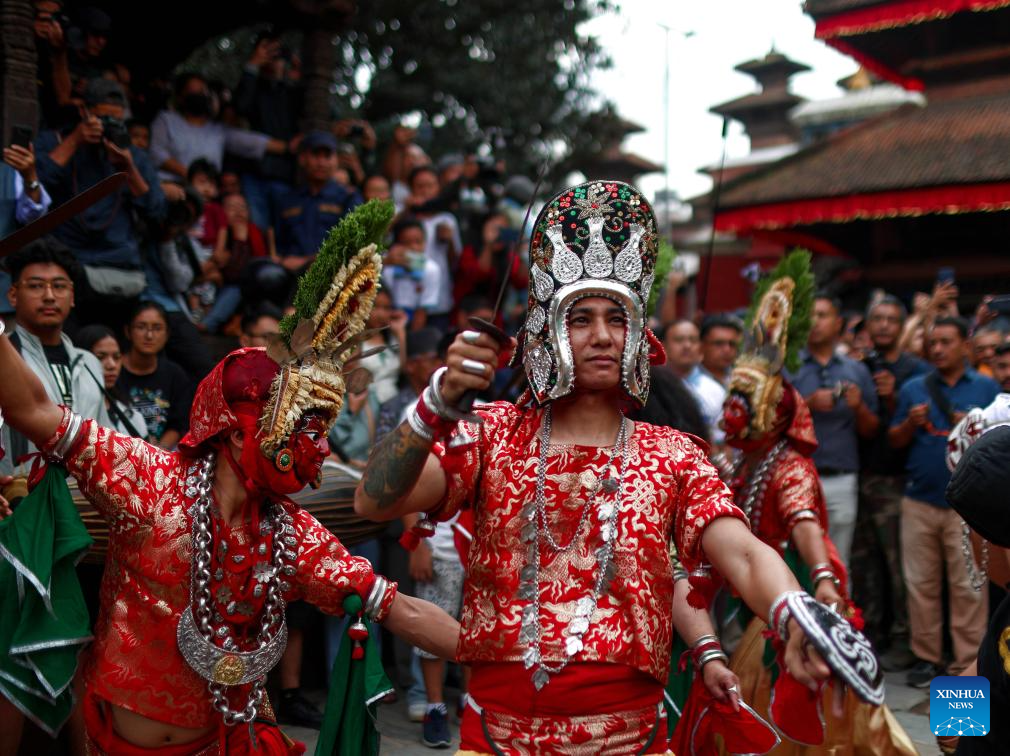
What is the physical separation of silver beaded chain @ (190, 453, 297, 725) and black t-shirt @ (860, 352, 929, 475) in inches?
205

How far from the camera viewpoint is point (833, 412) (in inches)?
274

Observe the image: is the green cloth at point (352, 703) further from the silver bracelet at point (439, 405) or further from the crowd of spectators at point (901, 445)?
the crowd of spectators at point (901, 445)

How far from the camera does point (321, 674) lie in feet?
19.9

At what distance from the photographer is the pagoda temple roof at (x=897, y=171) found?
1264 centimetres

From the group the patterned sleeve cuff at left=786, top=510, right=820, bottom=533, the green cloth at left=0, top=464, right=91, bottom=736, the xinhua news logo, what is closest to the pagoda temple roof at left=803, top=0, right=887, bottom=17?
the patterned sleeve cuff at left=786, top=510, right=820, bottom=533

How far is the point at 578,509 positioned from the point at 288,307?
417 centimetres

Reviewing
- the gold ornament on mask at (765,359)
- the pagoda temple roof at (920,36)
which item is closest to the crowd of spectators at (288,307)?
the gold ornament on mask at (765,359)

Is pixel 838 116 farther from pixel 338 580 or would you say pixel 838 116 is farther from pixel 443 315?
pixel 338 580

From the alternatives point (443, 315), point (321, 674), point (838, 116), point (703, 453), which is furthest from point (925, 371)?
point (838, 116)

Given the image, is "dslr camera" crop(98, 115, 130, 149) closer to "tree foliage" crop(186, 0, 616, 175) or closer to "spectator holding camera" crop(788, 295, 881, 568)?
"spectator holding camera" crop(788, 295, 881, 568)

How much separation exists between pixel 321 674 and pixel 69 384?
2391 millimetres

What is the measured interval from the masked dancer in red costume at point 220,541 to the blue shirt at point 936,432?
189 inches

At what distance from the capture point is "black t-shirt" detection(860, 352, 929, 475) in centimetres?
737

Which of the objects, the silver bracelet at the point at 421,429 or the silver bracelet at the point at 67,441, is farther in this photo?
the silver bracelet at the point at 67,441
